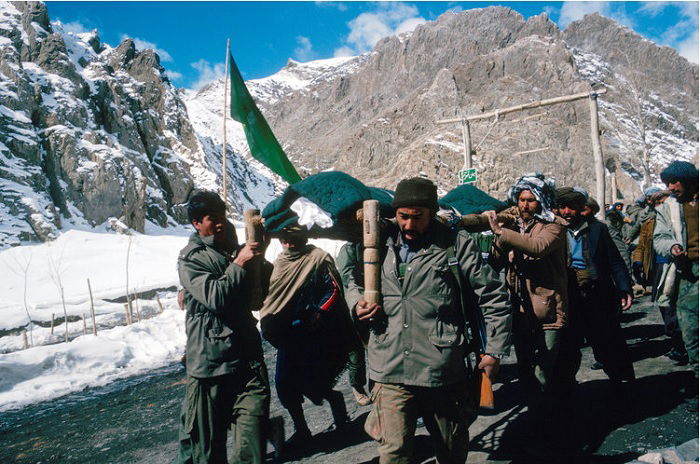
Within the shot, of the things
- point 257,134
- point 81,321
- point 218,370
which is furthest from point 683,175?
point 81,321

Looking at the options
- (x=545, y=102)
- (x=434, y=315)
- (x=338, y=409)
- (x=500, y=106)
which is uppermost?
(x=500, y=106)

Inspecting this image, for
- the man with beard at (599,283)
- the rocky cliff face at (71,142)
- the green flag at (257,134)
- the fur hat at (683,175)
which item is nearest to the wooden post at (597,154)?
the man with beard at (599,283)

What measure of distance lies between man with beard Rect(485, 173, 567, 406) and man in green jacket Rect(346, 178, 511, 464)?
0.76 m

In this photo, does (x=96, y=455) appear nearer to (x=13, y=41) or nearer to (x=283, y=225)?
(x=283, y=225)

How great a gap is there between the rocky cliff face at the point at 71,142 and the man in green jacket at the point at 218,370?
3702 cm

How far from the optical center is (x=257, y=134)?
4652mm

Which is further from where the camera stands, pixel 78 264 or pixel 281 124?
pixel 281 124

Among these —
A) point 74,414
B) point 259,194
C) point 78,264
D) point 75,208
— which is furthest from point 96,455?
point 259,194

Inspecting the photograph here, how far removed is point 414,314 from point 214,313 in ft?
3.62

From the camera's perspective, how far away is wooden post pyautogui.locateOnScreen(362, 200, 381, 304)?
7.20 ft

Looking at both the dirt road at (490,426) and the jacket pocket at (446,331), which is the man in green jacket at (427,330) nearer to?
the jacket pocket at (446,331)

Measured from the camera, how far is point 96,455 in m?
4.20

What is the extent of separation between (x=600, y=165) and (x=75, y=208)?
42.4 meters

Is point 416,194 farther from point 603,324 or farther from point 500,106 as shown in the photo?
point 500,106
